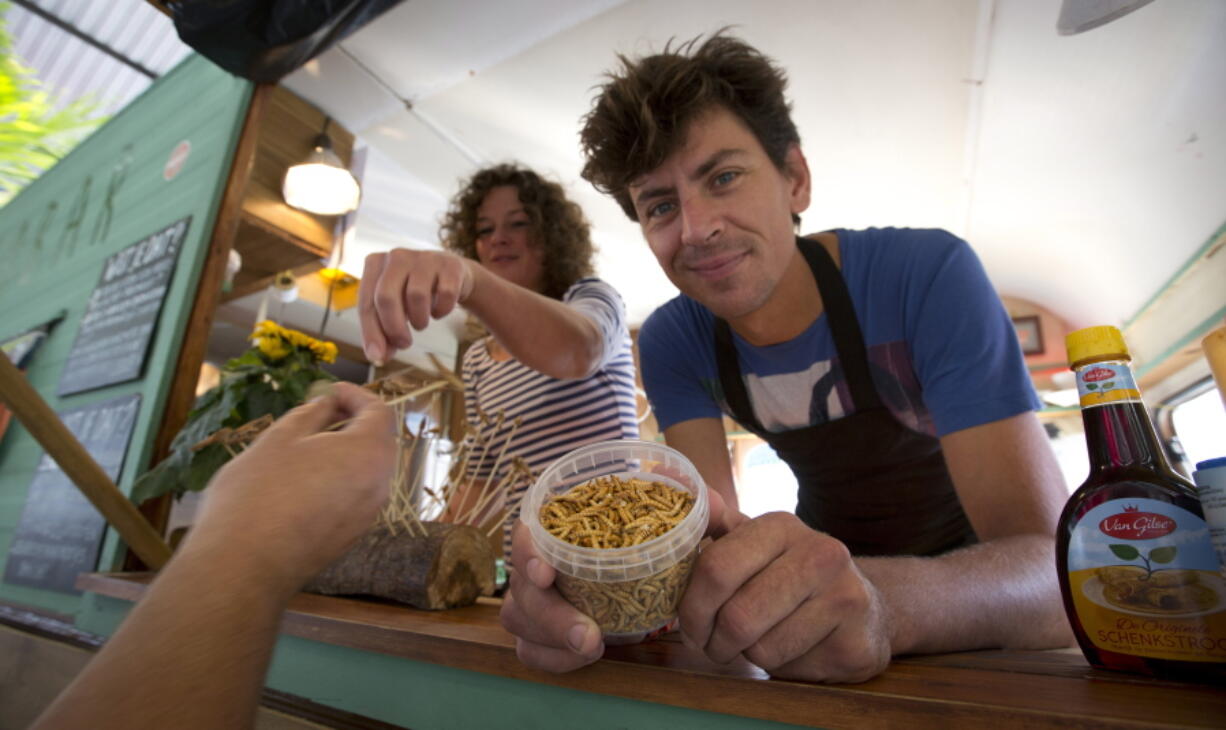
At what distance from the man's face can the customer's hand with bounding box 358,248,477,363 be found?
39 centimetres

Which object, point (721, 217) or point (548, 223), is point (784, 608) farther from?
point (548, 223)

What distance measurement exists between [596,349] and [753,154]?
0.45 metres

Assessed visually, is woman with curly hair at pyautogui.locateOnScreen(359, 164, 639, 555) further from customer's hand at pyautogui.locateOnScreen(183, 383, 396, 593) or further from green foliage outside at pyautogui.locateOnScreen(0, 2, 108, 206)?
green foliage outside at pyautogui.locateOnScreen(0, 2, 108, 206)

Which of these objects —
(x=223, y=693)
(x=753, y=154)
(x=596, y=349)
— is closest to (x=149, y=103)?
(x=596, y=349)

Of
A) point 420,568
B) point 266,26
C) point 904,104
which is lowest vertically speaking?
point 420,568

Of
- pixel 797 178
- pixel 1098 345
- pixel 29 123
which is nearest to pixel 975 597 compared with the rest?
pixel 1098 345

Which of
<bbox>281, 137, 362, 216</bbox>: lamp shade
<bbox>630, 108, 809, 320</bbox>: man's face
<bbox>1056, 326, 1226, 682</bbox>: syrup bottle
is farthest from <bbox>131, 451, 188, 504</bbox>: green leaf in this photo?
<bbox>1056, 326, 1226, 682</bbox>: syrup bottle

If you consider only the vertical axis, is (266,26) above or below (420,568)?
above

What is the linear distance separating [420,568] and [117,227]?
2331 millimetres

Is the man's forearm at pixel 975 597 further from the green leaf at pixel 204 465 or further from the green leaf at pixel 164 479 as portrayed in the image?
the green leaf at pixel 164 479

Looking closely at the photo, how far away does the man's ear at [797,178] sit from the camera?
3.65 ft

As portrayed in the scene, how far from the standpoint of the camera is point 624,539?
44 cm

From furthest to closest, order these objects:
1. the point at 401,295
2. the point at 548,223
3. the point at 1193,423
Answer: the point at 1193,423 < the point at 548,223 < the point at 401,295

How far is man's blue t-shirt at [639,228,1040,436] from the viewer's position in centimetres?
78
